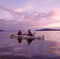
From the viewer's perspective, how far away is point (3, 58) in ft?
30.8

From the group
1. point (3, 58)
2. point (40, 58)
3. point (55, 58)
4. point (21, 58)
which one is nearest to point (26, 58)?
point (21, 58)

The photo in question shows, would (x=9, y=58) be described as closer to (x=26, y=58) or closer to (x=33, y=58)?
(x=26, y=58)

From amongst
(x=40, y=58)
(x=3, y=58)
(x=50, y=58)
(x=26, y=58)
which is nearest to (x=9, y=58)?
(x=3, y=58)

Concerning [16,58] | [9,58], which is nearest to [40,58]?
[16,58]

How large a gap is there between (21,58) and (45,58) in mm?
2253

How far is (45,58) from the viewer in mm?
9602

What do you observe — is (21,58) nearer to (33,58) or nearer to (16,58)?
(16,58)

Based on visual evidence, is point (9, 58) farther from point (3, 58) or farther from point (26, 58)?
point (26, 58)

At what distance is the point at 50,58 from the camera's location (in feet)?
31.7

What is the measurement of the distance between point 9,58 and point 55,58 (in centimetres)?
432

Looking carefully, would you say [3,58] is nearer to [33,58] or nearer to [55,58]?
[33,58]

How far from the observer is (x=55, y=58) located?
969cm

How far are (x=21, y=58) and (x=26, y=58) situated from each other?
1.53ft

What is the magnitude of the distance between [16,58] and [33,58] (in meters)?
1.57
